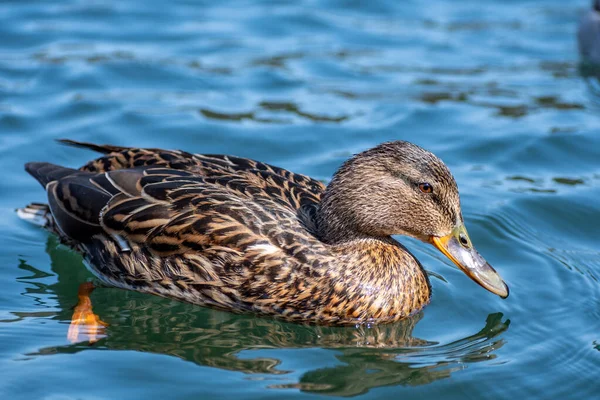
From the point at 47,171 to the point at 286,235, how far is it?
236 cm

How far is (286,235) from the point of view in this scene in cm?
707

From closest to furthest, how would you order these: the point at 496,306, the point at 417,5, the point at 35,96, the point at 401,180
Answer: the point at 401,180, the point at 496,306, the point at 35,96, the point at 417,5

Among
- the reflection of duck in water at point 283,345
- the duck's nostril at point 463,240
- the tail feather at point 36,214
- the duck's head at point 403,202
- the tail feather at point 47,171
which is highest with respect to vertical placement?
the tail feather at point 47,171

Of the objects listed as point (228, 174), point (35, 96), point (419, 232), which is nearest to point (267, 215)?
point (228, 174)

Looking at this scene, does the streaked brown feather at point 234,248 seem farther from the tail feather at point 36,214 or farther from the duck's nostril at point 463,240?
the tail feather at point 36,214

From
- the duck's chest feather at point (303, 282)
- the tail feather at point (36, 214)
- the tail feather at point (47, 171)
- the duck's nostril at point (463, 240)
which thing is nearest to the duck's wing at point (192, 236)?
the duck's chest feather at point (303, 282)

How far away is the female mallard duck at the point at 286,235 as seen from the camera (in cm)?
697

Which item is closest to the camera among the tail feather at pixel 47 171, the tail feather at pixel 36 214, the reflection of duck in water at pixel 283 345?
the reflection of duck in water at pixel 283 345

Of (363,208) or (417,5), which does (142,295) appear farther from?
(417,5)

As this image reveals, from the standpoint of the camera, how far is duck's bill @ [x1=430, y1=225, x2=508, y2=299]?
7.01 m

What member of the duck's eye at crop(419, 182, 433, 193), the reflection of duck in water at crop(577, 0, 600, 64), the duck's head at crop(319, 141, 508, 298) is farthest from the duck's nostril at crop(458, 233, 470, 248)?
the reflection of duck in water at crop(577, 0, 600, 64)

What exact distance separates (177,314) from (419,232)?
192 centimetres

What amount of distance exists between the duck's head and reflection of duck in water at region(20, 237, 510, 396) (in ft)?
2.09

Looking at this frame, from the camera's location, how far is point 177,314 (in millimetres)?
7289
